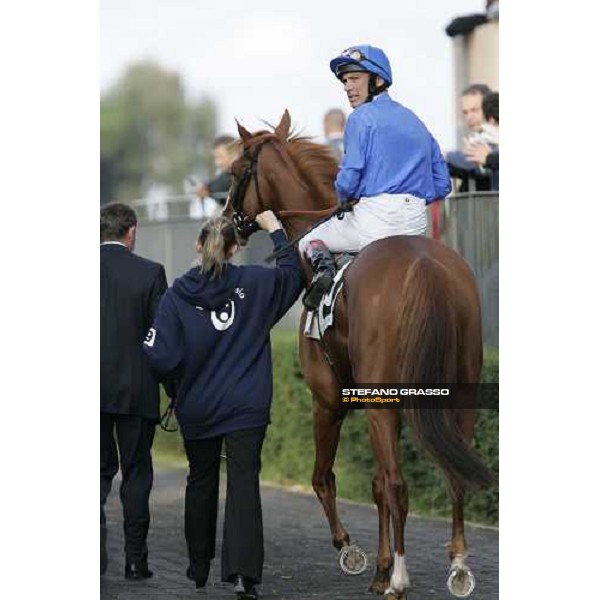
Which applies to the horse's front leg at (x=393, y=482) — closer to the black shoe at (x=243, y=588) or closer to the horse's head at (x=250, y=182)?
the black shoe at (x=243, y=588)

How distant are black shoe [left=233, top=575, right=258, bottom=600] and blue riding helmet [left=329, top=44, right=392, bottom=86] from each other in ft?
8.21

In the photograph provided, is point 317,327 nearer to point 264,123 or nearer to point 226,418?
point 226,418

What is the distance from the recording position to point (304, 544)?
31.8 ft

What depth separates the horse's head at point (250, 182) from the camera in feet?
29.6

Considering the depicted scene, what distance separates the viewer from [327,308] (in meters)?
8.03

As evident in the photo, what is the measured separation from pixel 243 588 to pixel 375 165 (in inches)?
83.2

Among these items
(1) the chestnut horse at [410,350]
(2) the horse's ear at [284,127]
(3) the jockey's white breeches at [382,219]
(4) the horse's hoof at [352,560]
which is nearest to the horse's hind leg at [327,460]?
(4) the horse's hoof at [352,560]

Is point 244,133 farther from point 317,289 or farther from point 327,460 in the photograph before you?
point 327,460

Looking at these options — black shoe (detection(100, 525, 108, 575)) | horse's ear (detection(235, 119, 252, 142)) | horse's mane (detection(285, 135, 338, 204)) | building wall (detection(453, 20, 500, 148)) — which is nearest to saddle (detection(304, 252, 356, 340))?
horse's mane (detection(285, 135, 338, 204))

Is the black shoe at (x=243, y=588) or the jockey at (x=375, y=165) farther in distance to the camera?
the jockey at (x=375, y=165)

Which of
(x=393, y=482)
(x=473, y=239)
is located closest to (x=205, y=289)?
(x=393, y=482)

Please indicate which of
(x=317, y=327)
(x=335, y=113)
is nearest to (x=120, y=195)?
(x=335, y=113)

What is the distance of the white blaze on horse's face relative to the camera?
26.8ft
